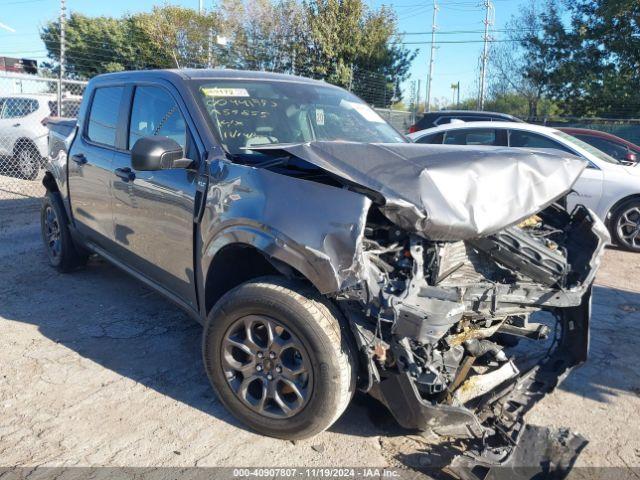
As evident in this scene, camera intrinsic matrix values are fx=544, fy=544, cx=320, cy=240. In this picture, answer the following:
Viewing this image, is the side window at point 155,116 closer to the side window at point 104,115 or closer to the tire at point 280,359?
the side window at point 104,115

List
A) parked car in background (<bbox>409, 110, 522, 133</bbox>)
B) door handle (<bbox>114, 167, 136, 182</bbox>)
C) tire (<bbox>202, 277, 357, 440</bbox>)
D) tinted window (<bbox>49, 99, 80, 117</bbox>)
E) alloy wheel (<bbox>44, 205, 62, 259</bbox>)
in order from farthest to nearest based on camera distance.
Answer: tinted window (<bbox>49, 99, 80, 117</bbox>) < parked car in background (<bbox>409, 110, 522, 133</bbox>) < alloy wheel (<bbox>44, 205, 62, 259</bbox>) < door handle (<bbox>114, 167, 136, 182</bbox>) < tire (<bbox>202, 277, 357, 440</bbox>)

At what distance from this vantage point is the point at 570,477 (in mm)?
2723

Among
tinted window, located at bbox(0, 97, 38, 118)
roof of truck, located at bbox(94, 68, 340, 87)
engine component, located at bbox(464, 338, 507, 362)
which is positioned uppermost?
tinted window, located at bbox(0, 97, 38, 118)

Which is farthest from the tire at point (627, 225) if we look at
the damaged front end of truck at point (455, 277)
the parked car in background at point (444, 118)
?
the damaged front end of truck at point (455, 277)

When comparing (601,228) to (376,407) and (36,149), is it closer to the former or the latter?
(376,407)

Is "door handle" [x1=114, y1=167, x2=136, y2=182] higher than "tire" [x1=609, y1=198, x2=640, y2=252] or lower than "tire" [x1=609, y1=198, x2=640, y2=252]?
higher

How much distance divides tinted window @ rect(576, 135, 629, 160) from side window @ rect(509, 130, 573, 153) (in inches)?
86.4

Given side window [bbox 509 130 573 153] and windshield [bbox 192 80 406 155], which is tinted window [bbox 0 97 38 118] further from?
side window [bbox 509 130 573 153]

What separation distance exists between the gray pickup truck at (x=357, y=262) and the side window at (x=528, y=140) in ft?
15.4

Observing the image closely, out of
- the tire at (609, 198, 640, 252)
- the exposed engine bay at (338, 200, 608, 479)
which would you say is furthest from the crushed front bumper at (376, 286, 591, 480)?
the tire at (609, 198, 640, 252)

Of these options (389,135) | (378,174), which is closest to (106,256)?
(389,135)

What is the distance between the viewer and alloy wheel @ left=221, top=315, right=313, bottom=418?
2797 millimetres

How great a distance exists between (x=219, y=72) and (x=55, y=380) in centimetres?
242

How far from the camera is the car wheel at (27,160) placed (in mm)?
11359
